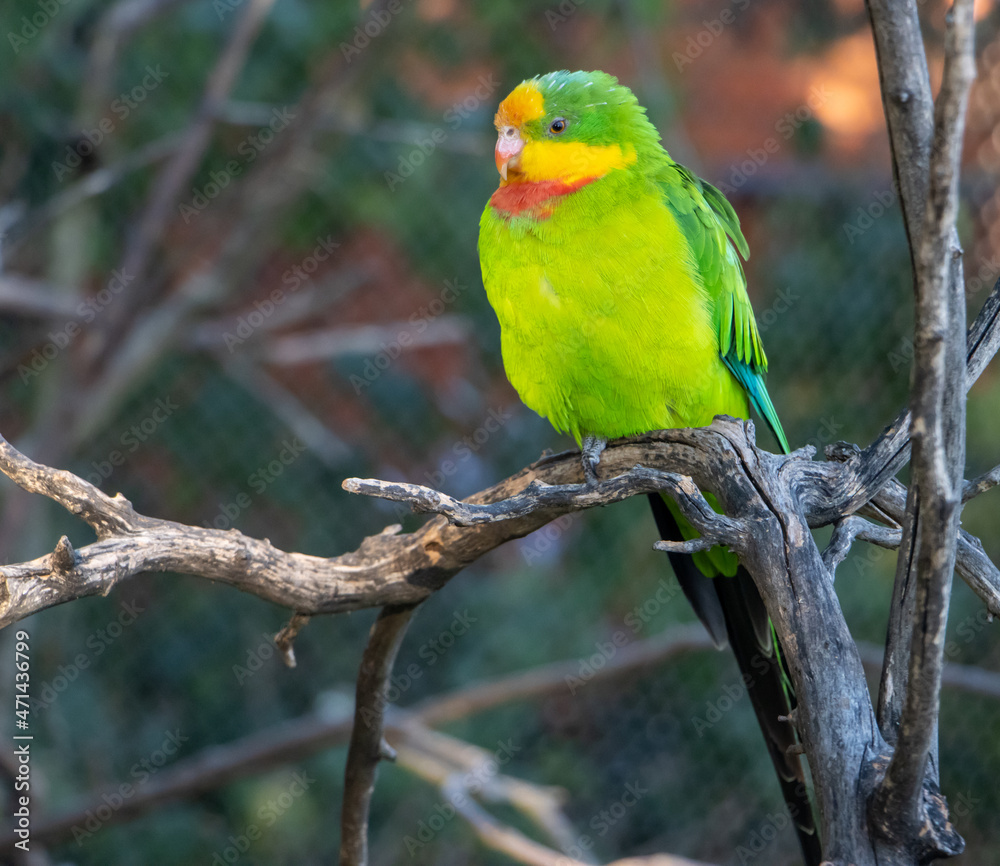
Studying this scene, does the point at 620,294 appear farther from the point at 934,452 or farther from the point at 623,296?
the point at 934,452

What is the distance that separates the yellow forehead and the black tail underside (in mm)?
810

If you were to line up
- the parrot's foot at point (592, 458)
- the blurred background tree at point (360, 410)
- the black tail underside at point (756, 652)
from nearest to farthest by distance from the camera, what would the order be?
the black tail underside at point (756, 652)
the parrot's foot at point (592, 458)
the blurred background tree at point (360, 410)

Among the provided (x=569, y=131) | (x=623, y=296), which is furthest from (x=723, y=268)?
(x=569, y=131)

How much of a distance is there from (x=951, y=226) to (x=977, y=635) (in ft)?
9.38

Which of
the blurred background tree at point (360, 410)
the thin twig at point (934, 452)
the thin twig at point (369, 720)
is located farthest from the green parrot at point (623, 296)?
the blurred background tree at point (360, 410)

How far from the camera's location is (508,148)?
1843 mm

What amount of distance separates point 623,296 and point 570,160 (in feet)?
1.04

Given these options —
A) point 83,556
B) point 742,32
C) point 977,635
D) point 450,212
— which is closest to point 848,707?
point 83,556

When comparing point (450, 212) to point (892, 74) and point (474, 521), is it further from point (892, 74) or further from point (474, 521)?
point (892, 74)

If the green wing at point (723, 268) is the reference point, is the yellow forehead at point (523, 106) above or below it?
above

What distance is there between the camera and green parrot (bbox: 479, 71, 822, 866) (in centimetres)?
167

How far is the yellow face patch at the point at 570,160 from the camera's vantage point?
5.82ft

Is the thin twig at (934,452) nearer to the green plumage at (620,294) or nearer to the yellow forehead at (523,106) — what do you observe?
the green plumage at (620,294)

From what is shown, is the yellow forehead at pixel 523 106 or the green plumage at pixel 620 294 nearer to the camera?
the green plumage at pixel 620 294
